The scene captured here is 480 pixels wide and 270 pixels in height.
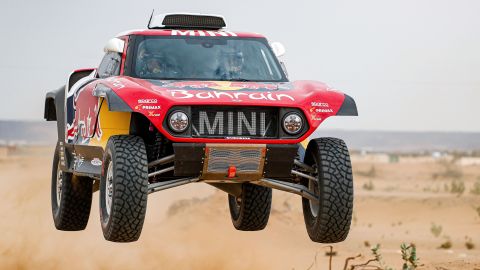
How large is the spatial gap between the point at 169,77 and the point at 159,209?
10.3 meters

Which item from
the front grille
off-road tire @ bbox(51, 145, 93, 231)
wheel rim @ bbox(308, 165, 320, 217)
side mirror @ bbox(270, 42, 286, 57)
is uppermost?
side mirror @ bbox(270, 42, 286, 57)

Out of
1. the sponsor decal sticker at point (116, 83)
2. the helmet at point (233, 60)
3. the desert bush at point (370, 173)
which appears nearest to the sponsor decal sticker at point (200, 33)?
the helmet at point (233, 60)

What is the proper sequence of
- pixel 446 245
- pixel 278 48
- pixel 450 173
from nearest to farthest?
pixel 278 48 → pixel 446 245 → pixel 450 173

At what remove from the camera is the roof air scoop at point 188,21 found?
14297mm

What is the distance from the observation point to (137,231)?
11.9 meters

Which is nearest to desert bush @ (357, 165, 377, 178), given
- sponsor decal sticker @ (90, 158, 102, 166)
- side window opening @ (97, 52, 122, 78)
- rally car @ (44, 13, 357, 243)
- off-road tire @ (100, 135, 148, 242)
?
side window opening @ (97, 52, 122, 78)

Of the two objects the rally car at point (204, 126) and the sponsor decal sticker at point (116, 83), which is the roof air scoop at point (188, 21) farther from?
the sponsor decal sticker at point (116, 83)

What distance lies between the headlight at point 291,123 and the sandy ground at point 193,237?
129 centimetres

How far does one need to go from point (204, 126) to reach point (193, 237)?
9181 mm

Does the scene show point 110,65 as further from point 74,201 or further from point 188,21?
point 74,201

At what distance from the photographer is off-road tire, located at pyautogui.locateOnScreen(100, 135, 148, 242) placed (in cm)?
1173

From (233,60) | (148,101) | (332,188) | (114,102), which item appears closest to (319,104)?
(332,188)

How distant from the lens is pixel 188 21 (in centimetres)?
1432

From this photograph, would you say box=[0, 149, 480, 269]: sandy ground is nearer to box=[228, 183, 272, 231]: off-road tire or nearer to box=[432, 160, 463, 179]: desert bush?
box=[228, 183, 272, 231]: off-road tire
